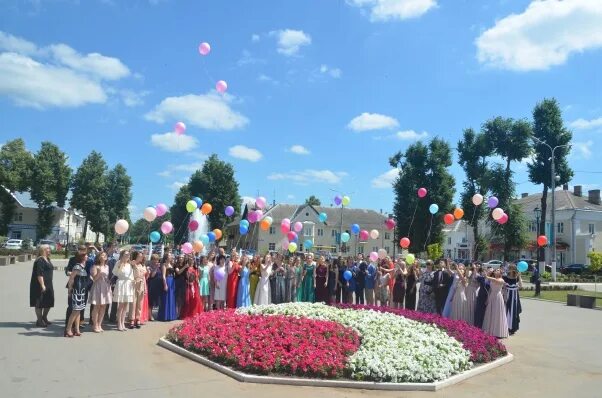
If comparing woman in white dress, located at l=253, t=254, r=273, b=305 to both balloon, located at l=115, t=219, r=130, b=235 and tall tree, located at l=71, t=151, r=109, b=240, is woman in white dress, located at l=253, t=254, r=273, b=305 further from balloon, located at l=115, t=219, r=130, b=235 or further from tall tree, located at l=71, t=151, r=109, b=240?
tall tree, located at l=71, t=151, r=109, b=240

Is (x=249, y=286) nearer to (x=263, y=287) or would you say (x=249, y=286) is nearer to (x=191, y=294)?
(x=263, y=287)

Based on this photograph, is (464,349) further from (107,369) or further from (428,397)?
(107,369)

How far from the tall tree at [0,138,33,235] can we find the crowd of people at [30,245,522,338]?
2240 inches

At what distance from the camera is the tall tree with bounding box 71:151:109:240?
72.7m

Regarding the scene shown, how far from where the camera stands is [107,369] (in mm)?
7945

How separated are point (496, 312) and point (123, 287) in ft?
31.1

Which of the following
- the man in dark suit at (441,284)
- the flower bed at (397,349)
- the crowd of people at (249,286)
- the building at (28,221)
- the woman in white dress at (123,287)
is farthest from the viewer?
the building at (28,221)

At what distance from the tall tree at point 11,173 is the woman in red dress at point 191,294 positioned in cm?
5837

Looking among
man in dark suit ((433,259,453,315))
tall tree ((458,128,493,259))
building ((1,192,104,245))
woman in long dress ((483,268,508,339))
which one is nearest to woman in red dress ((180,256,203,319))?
man in dark suit ((433,259,453,315))

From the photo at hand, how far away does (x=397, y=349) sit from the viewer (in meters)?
8.77

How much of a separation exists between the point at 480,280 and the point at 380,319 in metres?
3.80

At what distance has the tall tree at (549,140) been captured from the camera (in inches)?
1683

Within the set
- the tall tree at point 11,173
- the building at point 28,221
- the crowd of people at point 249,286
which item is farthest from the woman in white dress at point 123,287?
the building at point 28,221

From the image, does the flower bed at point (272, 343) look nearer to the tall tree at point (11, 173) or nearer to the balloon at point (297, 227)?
the balloon at point (297, 227)
